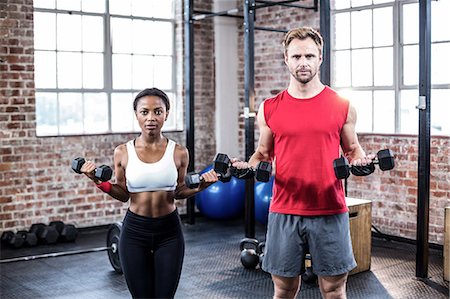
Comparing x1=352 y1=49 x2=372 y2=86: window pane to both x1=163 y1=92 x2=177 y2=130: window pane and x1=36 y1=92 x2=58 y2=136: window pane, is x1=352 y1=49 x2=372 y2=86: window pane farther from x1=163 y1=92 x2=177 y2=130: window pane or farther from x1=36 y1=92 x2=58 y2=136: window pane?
x1=36 y1=92 x2=58 y2=136: window pane

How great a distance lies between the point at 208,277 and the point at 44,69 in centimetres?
257

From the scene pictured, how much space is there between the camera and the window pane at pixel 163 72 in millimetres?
6496

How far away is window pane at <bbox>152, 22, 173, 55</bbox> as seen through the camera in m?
6.47

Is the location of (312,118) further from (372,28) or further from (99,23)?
(99,23)

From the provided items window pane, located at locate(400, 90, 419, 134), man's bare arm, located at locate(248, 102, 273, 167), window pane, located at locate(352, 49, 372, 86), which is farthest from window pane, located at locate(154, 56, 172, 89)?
man's bare arm, located at locate(248, 102, 273, 167)

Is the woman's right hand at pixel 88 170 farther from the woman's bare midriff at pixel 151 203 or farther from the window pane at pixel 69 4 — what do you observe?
the window pane at pixel 69 4

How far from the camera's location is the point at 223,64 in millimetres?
6785

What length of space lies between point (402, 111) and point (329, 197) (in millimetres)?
3260

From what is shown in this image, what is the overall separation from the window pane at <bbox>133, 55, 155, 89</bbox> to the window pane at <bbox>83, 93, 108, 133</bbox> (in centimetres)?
38

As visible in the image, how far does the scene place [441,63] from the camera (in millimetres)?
5137

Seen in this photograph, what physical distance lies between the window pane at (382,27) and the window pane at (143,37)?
216 centimetres

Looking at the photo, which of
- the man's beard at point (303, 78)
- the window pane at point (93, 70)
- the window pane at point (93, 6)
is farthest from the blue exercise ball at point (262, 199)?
the man's beard at point (303, 78)

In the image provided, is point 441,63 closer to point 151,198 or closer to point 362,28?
point 362,28

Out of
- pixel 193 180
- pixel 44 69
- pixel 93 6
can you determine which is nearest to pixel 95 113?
pixel 44 69
